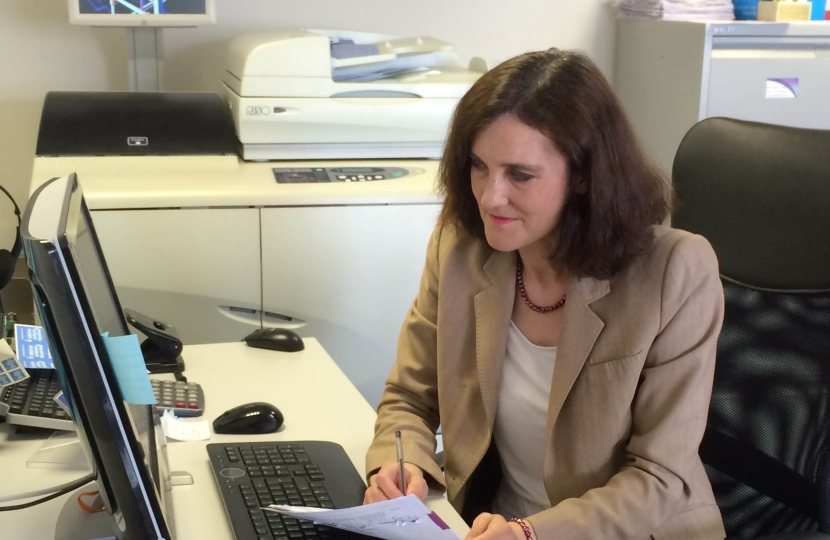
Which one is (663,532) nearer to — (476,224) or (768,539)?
(768,539)

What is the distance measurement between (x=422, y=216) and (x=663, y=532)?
0.91m

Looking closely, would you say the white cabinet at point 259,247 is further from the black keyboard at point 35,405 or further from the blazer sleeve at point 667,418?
the blazer sleeve at point 667,418

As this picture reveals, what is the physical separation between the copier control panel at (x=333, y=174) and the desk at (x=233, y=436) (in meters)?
0.44

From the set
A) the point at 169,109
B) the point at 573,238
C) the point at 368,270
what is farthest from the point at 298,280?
the point at 573,238

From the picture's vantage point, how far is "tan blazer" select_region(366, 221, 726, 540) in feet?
3.55

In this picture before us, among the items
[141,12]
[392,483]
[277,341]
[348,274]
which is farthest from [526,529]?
[141,12]

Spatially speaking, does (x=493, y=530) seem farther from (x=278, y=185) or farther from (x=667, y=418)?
(x=278, y=185)

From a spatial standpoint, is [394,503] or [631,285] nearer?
[394,503]

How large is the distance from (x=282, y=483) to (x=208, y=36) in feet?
5.34

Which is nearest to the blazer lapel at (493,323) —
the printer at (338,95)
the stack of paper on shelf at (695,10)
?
the printer at (338,95)

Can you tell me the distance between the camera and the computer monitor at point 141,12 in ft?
6.36

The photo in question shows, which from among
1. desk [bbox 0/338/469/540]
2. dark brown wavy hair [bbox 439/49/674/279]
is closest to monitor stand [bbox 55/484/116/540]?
desk [bbox 0/338/469/540]

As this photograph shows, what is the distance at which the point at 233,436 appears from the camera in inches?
47.6

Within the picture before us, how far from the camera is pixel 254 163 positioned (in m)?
2.01
